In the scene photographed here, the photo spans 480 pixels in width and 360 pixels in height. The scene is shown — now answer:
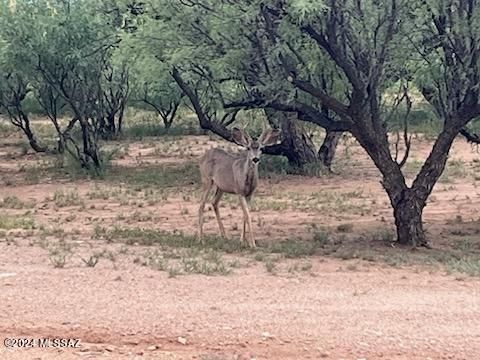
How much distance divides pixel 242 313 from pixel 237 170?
5.70m

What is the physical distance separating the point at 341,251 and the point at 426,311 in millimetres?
4458

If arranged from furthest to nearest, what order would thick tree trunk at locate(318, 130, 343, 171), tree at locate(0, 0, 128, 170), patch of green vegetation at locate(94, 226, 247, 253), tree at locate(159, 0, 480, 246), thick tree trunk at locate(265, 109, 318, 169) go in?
thick tree trunk at locate(318, 130, 343, 171), thick tree trunk at locate(265, 109, 318, 169), tree at locate(0, 0, 128, 170), patch of green vegetation at locate(94, 226, 247, 253), tree at locate(159, 0, 480, 246)

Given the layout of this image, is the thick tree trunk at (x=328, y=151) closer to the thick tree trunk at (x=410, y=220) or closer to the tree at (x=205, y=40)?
the tree at (x=205, y=40)

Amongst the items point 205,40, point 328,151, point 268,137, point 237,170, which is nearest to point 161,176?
point 328,151

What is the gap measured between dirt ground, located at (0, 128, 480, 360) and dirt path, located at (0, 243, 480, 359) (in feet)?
0.06

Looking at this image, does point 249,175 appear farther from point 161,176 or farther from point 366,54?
point 161,176

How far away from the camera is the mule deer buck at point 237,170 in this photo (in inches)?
553

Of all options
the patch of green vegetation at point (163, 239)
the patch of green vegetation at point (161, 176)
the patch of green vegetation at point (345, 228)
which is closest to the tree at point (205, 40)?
the patch of green vegetation at point (163, 239)

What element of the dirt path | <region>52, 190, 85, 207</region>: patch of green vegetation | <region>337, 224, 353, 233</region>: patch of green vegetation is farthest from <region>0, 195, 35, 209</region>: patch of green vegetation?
the dirt path

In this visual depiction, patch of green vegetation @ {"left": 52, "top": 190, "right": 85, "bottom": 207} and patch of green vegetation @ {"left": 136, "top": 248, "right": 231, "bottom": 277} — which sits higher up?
patch of green vegetation @ {"left": 136, "top": 248, "right": 231, "bottom": 277}

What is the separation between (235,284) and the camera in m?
10.5

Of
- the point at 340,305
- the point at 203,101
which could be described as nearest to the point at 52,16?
the point at 203,101

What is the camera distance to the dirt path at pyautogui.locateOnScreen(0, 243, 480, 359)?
759cm

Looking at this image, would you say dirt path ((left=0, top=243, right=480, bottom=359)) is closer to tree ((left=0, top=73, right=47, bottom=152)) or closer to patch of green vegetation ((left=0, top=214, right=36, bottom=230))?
patch of green vegetation ((left=0, top=214, right=36, bottom=230))
